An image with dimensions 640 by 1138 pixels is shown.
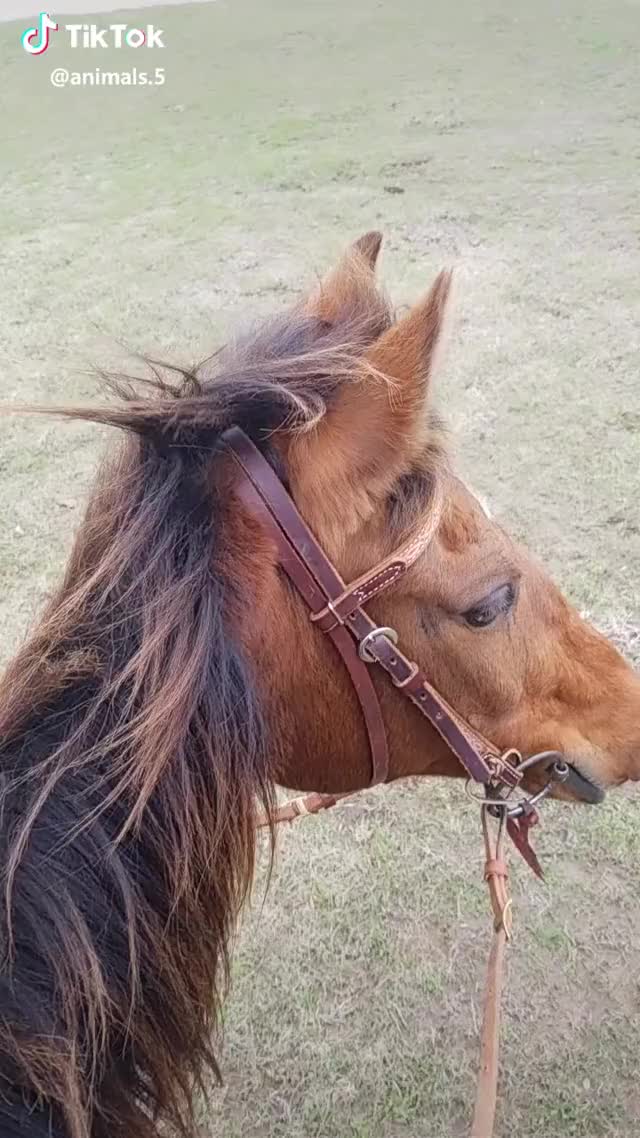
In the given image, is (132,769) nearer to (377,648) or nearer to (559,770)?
(377,648)

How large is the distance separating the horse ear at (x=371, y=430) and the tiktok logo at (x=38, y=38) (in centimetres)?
963

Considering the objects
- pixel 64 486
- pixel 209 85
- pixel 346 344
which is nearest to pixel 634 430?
pixel 64 486

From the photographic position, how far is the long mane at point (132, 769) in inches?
37.5

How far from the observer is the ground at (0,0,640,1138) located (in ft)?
6.19

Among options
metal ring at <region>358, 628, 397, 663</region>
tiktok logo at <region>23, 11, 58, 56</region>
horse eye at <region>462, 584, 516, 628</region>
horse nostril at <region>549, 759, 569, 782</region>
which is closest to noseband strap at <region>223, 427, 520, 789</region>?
metal ring at <region>358, 628, 397, 663</region>

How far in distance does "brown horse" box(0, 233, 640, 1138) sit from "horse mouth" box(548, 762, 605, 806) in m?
0.29

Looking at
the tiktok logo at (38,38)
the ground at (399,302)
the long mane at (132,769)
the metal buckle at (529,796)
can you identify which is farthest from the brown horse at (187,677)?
the tiktok logo at (38,38)

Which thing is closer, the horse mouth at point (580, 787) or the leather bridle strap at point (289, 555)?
the leather bridle strap at point (289, 555)

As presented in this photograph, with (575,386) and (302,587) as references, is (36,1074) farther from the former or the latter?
(575,386)

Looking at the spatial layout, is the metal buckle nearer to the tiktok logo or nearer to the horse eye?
the horse eye

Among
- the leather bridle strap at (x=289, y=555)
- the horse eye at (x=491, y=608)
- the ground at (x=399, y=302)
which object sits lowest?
the ground at (x=399, y=302)

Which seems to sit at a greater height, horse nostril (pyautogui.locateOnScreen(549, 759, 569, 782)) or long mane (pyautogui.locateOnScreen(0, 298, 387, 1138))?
long mane (pyautogui.locateOnScreen(0, 298, 387, 1138))

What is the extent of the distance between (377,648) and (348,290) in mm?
526

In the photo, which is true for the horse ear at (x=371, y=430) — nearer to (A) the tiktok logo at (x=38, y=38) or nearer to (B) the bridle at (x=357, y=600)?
(B) the bridle at (x=357, y=600)
